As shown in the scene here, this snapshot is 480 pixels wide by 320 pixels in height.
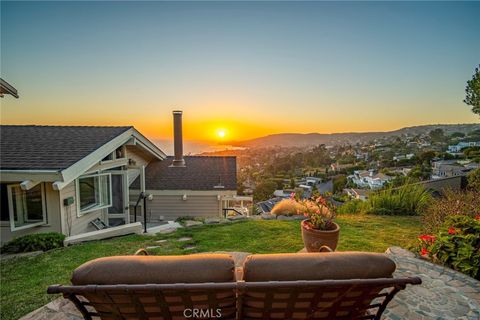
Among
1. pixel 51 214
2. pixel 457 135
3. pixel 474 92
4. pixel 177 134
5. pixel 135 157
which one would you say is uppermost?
pixel 474 92

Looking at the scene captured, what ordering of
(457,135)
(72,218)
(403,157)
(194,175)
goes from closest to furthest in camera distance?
(72,218), (457,135), (194,175), (403,157)

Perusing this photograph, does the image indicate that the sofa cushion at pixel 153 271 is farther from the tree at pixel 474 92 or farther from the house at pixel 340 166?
the house at pixel 340 166

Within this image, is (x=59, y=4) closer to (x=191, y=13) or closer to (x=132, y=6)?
(x=132, y=6)

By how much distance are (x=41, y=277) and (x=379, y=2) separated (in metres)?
8.60

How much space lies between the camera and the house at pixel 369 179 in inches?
356

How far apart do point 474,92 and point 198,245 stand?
29.2 ft

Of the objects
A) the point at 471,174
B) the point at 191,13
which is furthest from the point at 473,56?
the point at 191,13

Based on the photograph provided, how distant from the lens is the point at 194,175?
10.6 m

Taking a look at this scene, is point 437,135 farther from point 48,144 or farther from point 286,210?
point 48,144

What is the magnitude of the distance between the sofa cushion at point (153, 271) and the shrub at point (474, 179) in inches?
337

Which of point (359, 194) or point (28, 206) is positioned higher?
point (28, 206)

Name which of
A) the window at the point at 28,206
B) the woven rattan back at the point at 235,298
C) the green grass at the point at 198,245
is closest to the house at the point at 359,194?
the green grass at the point at 198,245
